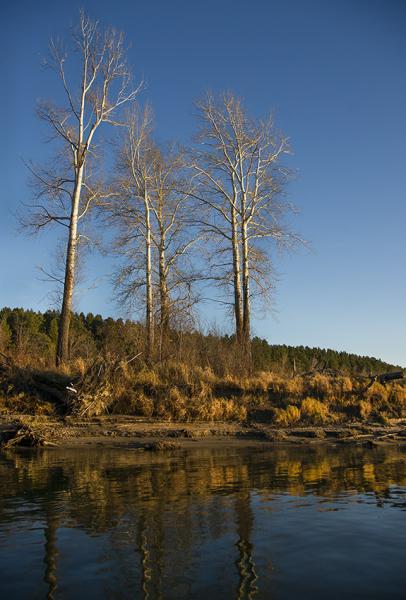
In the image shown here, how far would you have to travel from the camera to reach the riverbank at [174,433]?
567 inches

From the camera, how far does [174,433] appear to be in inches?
599

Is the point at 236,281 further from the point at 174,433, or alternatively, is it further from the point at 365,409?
the point at 174,433

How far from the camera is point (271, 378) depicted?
18812 mm

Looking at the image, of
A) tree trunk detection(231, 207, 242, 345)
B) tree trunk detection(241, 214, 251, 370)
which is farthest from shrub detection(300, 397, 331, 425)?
tree trunk detection(231, 207, 242, 345)

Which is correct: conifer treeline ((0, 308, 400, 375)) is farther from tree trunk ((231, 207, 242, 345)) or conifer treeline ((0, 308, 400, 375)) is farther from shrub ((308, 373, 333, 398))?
shrub ((308, 373, 333, 398))

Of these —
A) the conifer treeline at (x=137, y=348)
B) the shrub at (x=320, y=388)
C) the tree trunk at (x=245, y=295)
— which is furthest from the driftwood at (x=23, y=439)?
the tree trunk at (x=245, y=295)

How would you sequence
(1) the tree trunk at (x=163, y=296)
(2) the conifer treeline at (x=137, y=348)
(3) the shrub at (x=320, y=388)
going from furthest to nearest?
(1) the tree trunk at (x=163, y=296)
(2) the conifer treeline at (x=137, y=348)
(3) the shrub at (x=320, y=388)

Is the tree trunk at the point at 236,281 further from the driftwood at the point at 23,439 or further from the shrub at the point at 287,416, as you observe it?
the driftwood at the point at 23,439

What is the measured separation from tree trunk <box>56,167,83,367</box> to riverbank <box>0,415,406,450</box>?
4.00 metres

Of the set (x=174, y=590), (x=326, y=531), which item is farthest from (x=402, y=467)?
(x=174, y=590)

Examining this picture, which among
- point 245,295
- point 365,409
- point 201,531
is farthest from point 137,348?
point 201,531

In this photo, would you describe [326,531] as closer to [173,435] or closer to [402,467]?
[402,467]

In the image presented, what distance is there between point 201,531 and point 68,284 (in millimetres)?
16172

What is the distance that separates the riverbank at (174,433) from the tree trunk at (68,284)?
4.00 m
